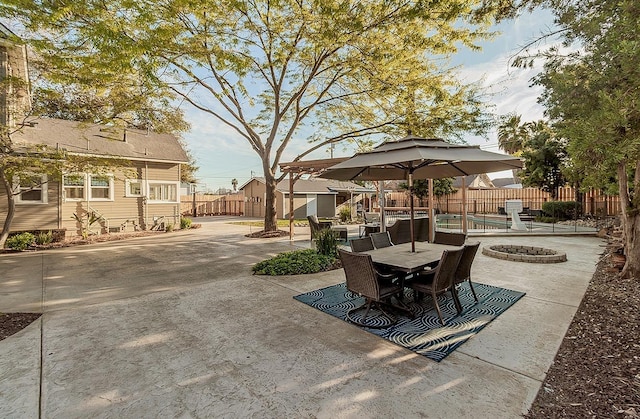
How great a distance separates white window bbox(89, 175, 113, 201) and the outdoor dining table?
1254cm

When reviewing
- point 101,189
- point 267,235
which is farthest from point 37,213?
point 267,235

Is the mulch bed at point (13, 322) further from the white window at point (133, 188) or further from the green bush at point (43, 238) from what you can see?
the white window at point (133, 188)

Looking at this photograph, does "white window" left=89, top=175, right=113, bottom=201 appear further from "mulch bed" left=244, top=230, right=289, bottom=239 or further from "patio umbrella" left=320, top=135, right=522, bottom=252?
"patio umbrella" left=320, top=135, right=522, bottom=252

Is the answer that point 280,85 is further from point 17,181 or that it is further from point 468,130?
point 17,181

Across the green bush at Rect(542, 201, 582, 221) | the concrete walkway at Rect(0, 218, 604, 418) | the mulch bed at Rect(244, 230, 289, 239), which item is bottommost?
the concrete walkway at Rect(0, 218, 604, 418)

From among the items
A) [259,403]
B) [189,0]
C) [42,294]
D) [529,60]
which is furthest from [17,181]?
[529,60]

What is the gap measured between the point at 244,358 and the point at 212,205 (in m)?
27.1

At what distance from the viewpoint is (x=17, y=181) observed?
969 cm

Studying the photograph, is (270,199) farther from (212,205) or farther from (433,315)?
(212,205)

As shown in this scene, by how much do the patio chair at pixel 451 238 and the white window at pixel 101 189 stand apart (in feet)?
42.3

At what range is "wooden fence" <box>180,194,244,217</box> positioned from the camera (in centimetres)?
2633

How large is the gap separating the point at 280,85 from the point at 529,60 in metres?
8.26

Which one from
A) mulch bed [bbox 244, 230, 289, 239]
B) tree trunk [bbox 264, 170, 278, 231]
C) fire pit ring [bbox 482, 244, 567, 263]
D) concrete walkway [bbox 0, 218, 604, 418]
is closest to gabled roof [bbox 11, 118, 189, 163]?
tree trunk [bbox 264, 170, 278, 231]

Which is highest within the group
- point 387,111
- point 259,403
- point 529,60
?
point 387,111
